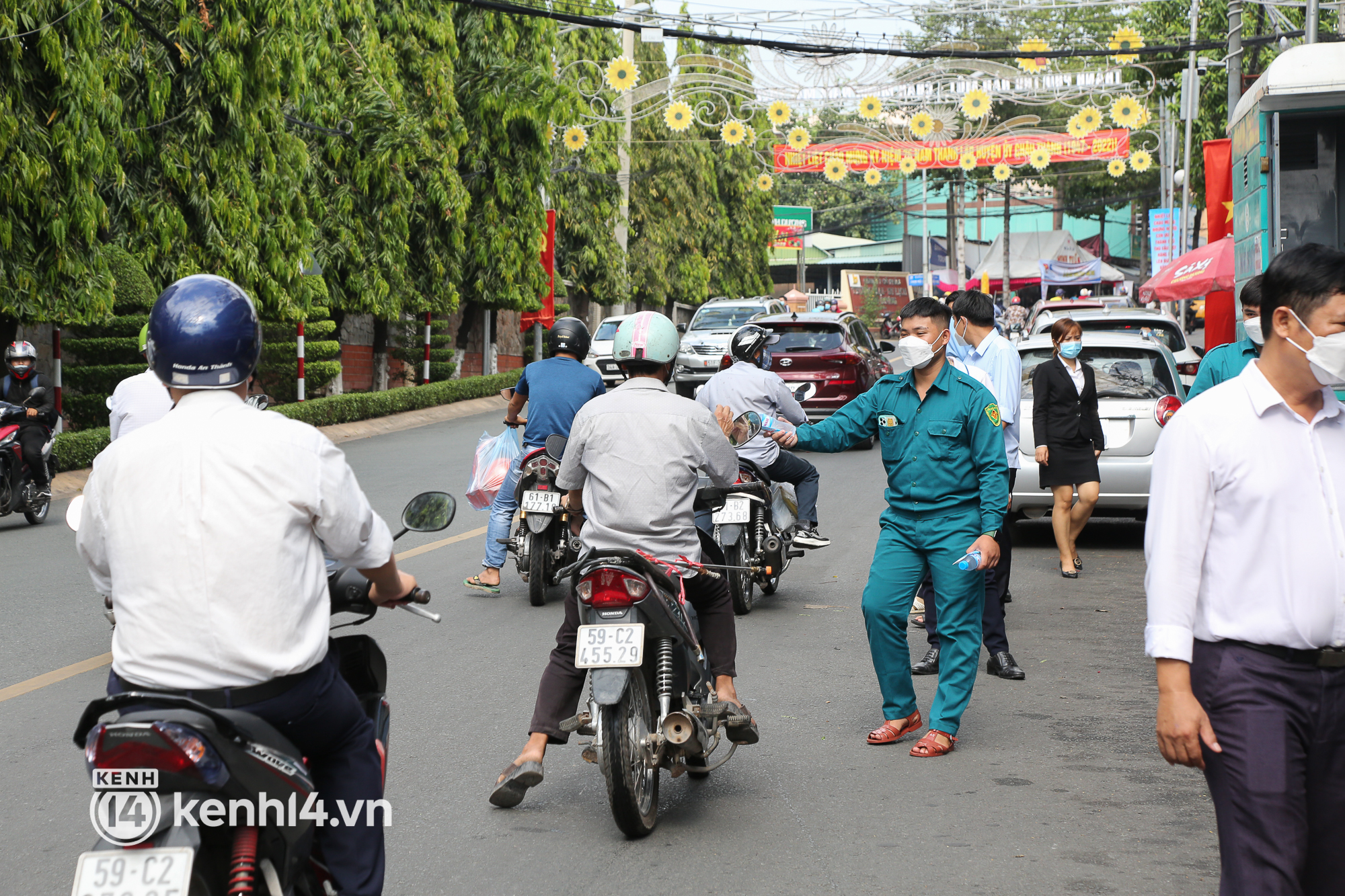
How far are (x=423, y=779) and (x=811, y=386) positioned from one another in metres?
3.06

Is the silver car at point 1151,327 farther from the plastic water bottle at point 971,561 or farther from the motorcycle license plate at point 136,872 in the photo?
the motorcycle license plate at point 136,872

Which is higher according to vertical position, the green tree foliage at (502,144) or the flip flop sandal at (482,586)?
the green tree foliage at (502,144)

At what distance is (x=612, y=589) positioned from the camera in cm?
446

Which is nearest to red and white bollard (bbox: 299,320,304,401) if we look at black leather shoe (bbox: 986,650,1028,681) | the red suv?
the red suv

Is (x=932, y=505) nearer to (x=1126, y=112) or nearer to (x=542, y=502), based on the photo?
(x=542, y=502)

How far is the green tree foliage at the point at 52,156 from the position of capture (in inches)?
546

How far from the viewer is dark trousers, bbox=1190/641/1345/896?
2.92 m

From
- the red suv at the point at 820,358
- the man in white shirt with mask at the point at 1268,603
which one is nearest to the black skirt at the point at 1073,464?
the man in white shirt with mask at the point at 1268,603

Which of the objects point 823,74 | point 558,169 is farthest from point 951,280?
point 823,74

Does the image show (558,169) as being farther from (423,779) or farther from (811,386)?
(423,779)

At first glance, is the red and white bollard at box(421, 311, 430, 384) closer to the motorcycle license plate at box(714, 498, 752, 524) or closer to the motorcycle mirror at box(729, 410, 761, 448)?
the motorcycle license plate at box(714, 498, 752, 524)

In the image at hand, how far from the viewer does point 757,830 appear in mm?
4754

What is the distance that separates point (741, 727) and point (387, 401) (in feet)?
64.4

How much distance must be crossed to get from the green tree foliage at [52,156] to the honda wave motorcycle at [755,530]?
358 inches
